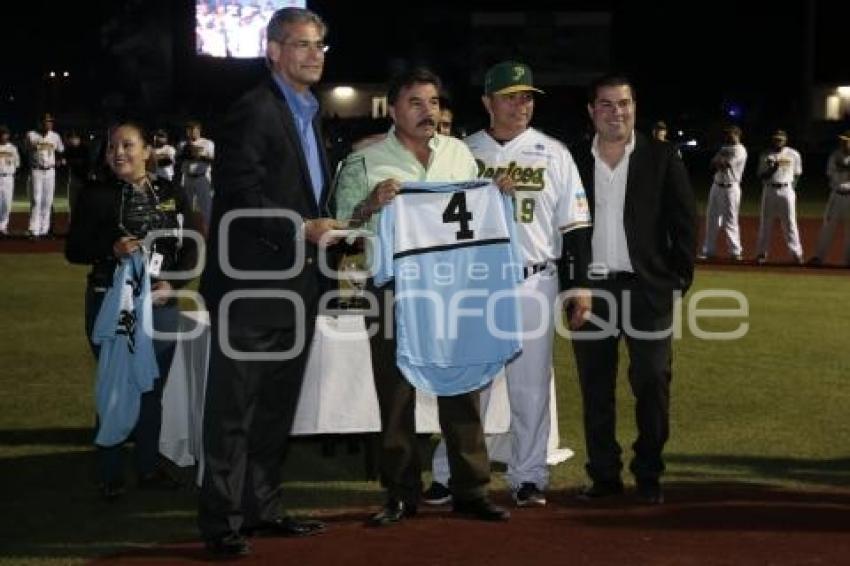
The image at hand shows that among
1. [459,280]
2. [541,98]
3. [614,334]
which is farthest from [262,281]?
[541,98]

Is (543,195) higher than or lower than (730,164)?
lower

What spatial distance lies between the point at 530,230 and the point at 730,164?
1711 cm

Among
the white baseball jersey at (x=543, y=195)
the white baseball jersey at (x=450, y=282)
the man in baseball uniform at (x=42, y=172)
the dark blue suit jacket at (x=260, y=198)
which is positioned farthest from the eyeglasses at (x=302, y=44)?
the man in baseball uniform at (x=42, y=172)

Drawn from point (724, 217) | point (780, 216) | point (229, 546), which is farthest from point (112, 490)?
point (724, 217)

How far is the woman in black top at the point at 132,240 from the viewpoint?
26.3 feet

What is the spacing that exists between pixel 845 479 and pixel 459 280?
280 centimetres

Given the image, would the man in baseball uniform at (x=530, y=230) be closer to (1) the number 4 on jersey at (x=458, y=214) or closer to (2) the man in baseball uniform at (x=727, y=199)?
(1) the number 4 on jersey at (x=458, y=214)

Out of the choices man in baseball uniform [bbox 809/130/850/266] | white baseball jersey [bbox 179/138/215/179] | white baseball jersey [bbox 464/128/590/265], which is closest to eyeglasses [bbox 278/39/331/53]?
white baseball jersey [bbox 464/128/590/265]

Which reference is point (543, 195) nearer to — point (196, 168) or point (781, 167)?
point (781, 167)

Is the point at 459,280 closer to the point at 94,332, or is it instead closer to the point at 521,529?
the point at 521,529

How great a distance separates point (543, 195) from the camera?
7.80m

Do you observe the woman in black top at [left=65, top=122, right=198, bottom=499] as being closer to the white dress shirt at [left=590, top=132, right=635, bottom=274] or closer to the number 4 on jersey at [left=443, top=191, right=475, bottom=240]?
the number 4 on jersey at [left=443, top=191, right=475, bottom=240]

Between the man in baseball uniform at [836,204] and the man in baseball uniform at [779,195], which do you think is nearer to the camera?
the man in baseball uniform at [836,204]

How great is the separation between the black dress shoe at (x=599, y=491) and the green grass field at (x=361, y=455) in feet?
1.18
